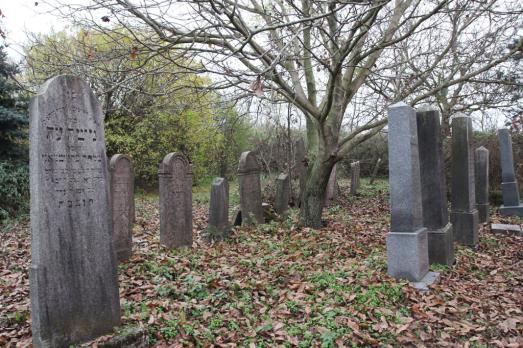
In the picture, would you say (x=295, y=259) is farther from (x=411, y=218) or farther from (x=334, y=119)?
(x=334, y=119)

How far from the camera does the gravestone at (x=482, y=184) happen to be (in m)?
11.4

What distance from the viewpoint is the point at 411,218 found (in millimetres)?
5984

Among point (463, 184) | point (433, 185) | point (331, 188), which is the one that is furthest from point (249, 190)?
point (331, 188)

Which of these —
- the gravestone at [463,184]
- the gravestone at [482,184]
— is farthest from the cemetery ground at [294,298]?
the gravestone at [482,184]

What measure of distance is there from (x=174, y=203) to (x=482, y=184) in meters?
8.79

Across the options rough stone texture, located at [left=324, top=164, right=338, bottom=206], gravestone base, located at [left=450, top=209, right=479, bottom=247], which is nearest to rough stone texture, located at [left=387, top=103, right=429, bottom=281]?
gravestone base, located at [left=450, top=209, right=479, bottom=247]

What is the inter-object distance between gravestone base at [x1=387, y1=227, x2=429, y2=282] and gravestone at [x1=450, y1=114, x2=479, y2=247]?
3067 mm

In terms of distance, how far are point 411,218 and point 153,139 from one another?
52.1 ft

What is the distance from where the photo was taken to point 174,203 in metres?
7.84

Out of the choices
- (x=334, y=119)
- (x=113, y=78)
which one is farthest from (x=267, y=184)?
(x=113, y=78)

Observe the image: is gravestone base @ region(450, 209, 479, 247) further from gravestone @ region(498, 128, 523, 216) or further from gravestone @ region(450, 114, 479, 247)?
gravestone @ region(498, 128, 523, 216)

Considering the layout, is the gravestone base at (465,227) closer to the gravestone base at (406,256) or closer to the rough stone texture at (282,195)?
the gravestone base at (406,256)

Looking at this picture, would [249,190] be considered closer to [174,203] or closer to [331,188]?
[174,203]

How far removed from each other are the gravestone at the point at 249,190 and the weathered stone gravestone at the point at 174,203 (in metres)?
2.02
